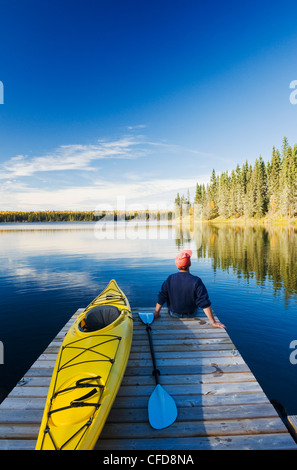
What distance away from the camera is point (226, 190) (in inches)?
3659

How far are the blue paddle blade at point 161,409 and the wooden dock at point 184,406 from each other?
8 cm

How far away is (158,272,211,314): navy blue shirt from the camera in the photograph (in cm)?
627

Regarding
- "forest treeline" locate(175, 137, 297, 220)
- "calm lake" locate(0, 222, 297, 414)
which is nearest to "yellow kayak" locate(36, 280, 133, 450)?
"calm lake" locate(0, 222, 297, 414)

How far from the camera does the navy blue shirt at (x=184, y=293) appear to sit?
6.27 m

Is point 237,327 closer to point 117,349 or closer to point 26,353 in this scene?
point 117,349

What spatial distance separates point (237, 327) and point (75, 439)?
8130 mm

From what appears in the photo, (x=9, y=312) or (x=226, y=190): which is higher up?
(x=226, y=190)

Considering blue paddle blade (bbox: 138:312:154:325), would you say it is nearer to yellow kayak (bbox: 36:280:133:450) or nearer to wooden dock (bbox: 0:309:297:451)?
wooden dock (bbox: 0:309:297:451)

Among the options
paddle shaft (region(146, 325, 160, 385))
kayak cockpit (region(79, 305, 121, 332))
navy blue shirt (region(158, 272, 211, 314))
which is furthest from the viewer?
navy blue shirt (region(158, 272, 211, 314))

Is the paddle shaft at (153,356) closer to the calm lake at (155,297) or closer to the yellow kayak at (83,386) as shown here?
the yellow kayak at (83,386)

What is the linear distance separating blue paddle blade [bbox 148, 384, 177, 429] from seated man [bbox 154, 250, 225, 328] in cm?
255

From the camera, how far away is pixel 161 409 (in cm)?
383

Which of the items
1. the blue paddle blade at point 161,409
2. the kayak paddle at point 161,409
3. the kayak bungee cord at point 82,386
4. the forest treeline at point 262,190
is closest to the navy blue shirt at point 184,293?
the kayak bungee cord at point 82,386

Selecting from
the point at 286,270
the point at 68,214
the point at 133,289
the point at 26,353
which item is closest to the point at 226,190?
the point at 286,270
